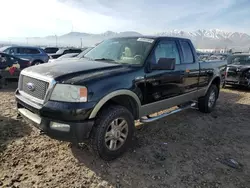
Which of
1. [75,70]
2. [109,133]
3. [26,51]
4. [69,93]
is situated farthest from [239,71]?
[26,51]

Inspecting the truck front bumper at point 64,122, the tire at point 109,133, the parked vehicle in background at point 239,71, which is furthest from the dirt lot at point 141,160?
the parked vehicle in background at point 239,71

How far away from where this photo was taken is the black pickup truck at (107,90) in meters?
2.59

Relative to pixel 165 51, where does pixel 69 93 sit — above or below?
below

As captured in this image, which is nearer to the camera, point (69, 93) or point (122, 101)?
point (69, 93)

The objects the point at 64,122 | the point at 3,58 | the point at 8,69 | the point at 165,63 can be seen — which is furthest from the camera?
the point at 3,58

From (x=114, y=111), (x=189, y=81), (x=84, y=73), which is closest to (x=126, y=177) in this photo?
(x=114, y=111)

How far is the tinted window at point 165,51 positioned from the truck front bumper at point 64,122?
1635 millimetres

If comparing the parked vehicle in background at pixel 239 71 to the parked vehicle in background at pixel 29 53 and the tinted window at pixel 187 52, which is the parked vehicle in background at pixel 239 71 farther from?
the parked vehicle in background at pixel 29 53

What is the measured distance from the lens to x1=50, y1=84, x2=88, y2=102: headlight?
257cm

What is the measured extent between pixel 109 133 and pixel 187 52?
2.74 metres

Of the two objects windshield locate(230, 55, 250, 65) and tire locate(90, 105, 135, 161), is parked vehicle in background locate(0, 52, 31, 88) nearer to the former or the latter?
tire locate(90, 105, 135, 161)

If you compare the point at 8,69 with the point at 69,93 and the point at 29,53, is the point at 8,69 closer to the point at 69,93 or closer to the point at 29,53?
the point at 29,53

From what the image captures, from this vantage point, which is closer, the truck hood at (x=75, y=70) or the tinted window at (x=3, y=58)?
the truck hood at (x=75, y=70)

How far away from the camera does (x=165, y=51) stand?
3971mm
